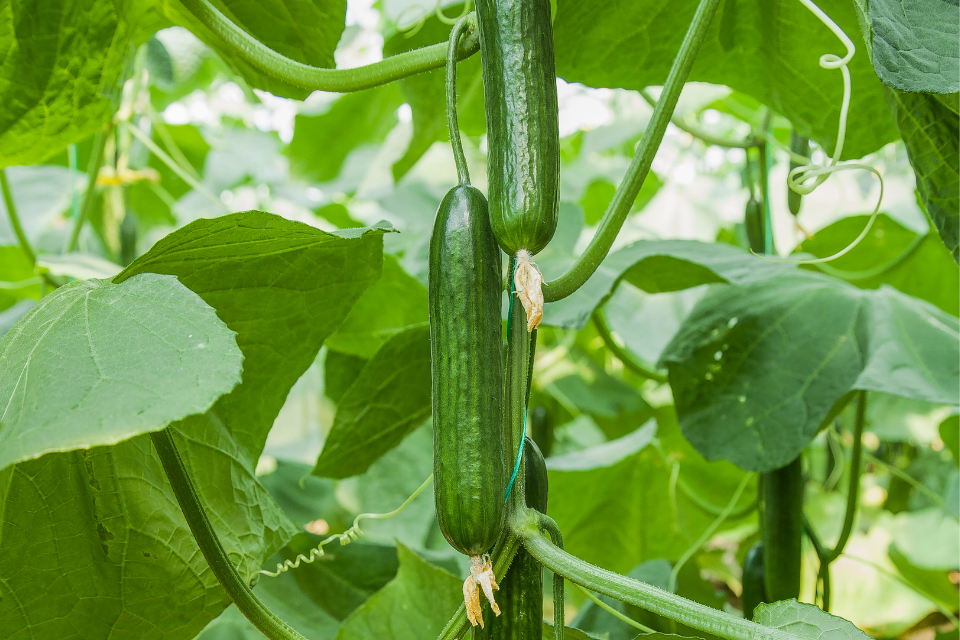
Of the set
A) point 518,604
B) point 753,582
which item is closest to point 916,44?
point 518,604

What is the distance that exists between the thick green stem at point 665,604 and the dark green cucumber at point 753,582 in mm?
463

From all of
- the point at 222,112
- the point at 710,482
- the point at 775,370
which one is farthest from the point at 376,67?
the point at 222,112

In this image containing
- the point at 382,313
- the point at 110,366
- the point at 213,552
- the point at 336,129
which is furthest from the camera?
the point at 336,129

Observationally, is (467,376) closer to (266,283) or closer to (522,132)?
(522,132)

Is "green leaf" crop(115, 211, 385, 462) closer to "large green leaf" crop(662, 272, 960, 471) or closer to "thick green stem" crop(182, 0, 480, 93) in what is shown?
"thick green stem" crop(182, 0, 480, 93)

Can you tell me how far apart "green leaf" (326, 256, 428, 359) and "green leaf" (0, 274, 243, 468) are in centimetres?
46

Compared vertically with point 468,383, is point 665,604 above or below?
below

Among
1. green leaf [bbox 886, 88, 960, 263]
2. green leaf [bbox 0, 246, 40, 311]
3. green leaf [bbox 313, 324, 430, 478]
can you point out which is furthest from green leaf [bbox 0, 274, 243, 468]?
green leaf [bbox 0, 246, 40, 311]

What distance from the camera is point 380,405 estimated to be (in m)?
0.80

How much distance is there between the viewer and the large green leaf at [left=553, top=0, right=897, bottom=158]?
2.43 ft

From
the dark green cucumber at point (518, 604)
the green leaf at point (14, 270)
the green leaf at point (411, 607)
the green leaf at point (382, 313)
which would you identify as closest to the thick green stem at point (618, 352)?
the green leaf at point (382, 313)

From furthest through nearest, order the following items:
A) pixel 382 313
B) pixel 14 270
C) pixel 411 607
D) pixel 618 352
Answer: pixel 14 270 → pixel 618 352 → pixel 382 313 → pixel 411 607

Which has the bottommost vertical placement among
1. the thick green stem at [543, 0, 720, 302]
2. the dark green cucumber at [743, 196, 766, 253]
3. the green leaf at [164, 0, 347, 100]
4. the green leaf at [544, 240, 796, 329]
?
the green leaf at [544, 240, 796, 329]

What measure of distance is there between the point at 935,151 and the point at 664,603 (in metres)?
0.44
